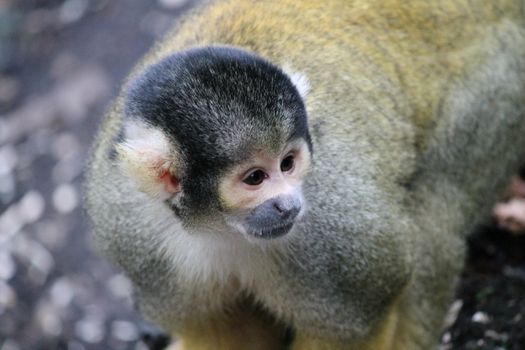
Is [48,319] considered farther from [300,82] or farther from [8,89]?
[300,82]

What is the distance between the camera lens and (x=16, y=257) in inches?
231

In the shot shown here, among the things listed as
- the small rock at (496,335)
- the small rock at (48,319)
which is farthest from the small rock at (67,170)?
the small rock at (496,335)

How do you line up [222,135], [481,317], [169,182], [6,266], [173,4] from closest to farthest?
1. [222,135]
2. [169,182]
3. [481,317]
4. [6,266]
5. [173,4]

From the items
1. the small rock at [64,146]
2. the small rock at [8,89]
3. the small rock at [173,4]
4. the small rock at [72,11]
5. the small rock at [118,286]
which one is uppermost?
the small rock at [173,4]

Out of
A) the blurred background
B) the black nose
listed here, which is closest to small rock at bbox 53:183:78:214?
the blurred background

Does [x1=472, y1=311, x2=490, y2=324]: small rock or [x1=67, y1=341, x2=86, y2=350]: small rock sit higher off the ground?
[x1=472, y1=311, x2=490, y2=324]: small rock

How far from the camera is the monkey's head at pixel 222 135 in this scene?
2887mm

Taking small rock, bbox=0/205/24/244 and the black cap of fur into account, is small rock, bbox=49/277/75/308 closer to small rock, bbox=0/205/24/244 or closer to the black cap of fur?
small rock, bbox=0/205/24/244

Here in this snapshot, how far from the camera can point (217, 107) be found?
9.49ft

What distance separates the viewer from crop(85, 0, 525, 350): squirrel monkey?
293cm

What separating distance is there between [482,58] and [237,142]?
1.68m

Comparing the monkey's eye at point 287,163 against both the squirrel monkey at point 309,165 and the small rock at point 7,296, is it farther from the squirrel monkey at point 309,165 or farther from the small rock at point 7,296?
the small rock at point 7,296

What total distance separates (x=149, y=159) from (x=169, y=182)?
127mm

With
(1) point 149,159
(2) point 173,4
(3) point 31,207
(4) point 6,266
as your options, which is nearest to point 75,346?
(4) point 6,266
